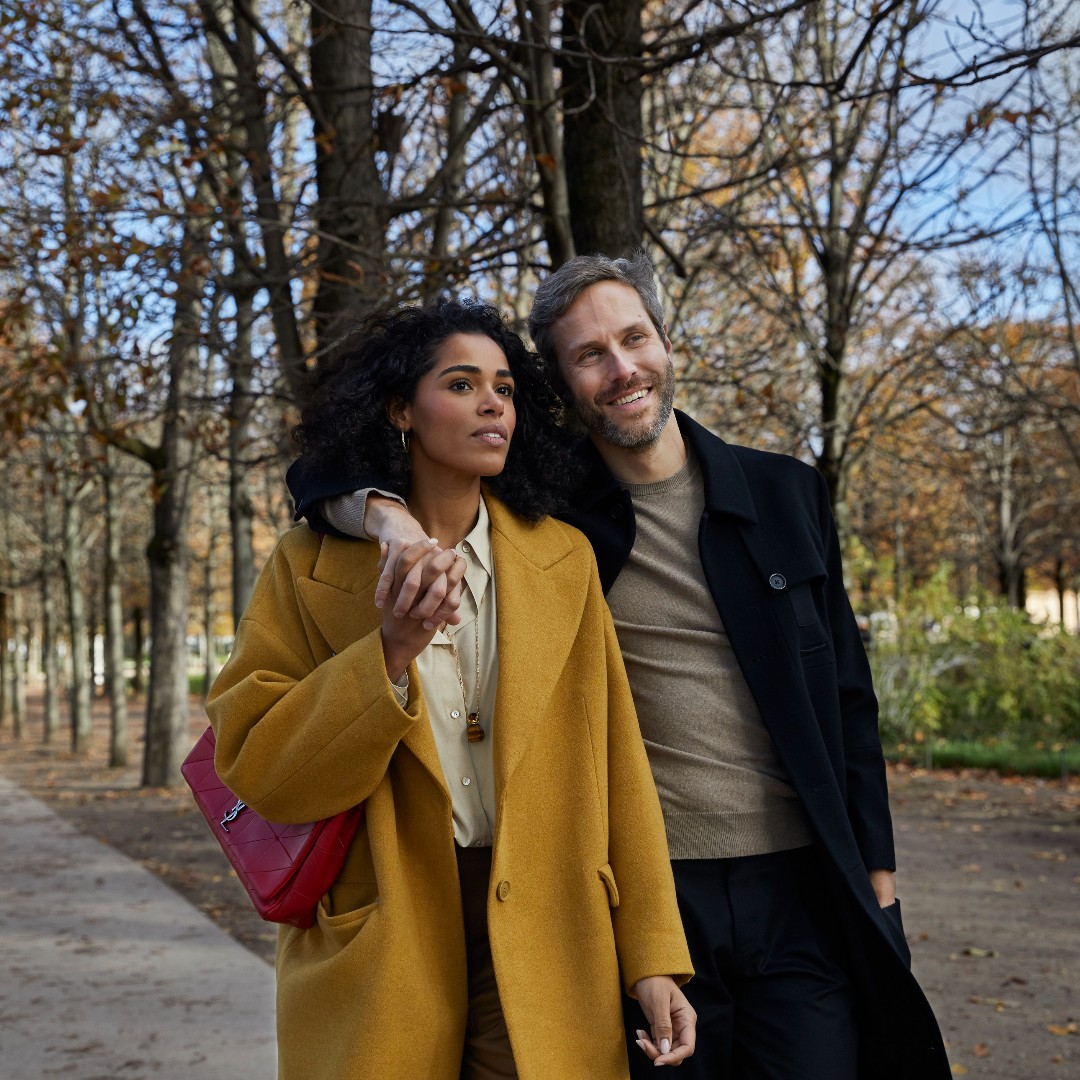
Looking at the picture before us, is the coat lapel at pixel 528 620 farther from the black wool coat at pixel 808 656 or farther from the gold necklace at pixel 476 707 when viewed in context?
the black wool coat at pixel 808 656

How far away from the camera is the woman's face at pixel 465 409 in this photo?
2.66 meters

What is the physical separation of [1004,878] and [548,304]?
24.1 ft

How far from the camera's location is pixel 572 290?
3.07 metres

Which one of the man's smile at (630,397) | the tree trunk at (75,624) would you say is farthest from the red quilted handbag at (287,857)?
the tree trunk at (75,624)

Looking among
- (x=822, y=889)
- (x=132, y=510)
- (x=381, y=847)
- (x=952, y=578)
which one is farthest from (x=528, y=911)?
(x=952, y=578)

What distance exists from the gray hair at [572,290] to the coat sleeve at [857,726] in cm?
64

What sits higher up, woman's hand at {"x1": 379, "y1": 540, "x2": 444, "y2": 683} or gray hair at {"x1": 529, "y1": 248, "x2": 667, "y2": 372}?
gray hair at {"x1": 529, "y1": 248, "x2": 667, "y2": 372}

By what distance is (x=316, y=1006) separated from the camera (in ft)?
8.32

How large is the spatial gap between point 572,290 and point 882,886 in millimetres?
1554

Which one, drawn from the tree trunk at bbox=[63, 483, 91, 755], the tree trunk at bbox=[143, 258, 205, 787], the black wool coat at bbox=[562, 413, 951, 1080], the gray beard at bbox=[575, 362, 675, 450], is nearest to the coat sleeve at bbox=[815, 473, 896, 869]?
the black wool coat at bbox=[562, 413, 951, 1080]

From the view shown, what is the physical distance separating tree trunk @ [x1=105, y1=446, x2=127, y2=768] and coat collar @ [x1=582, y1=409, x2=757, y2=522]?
1598 centimetres

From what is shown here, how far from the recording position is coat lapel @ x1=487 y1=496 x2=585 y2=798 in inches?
99.7

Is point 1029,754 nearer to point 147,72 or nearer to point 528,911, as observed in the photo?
point 147,72

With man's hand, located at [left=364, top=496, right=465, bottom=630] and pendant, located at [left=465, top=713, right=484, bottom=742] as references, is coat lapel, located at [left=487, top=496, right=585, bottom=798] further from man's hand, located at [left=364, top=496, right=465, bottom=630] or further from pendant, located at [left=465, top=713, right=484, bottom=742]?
man's hand, located at [left=364, top=496, right=465, bottom=630]
